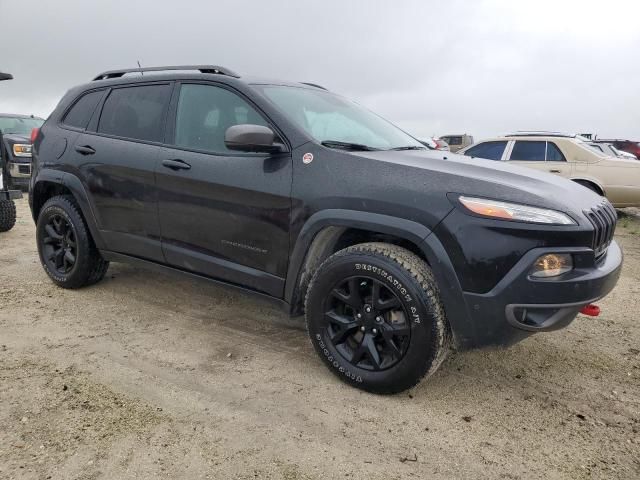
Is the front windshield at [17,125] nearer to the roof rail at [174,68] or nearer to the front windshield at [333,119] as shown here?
the roof rail at [174,68]

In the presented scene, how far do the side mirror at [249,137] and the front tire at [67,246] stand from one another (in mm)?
1918

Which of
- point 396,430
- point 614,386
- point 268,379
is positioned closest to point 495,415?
point 396,430

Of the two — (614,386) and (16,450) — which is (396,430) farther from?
(16,450)

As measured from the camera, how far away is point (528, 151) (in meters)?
9.39

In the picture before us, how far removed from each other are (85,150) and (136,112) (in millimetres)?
530

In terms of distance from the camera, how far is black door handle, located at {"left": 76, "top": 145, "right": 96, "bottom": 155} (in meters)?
3.91

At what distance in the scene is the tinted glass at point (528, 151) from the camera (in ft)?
30.6

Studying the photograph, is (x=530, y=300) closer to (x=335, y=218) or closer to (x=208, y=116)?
(x=335, y=218)

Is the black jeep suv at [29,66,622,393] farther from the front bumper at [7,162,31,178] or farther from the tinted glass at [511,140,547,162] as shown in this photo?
the front bumper at [7,162,31,178]

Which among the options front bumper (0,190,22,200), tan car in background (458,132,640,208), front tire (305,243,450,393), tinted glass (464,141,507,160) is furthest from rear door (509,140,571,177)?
front bumper (0,190,22,200)

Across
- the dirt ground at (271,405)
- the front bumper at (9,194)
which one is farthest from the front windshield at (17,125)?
the dirt ground at (271,405)

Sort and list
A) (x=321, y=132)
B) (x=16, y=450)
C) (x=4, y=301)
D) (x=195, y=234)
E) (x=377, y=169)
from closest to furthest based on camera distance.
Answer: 1. (x=16, y=450)
2. (x=377, y=169)
3. (x=321, y=132)
4. (x=195, y=234)
5. (x=4, y=301)

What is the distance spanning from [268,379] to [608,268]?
1897mm

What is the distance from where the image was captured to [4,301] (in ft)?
13.6
